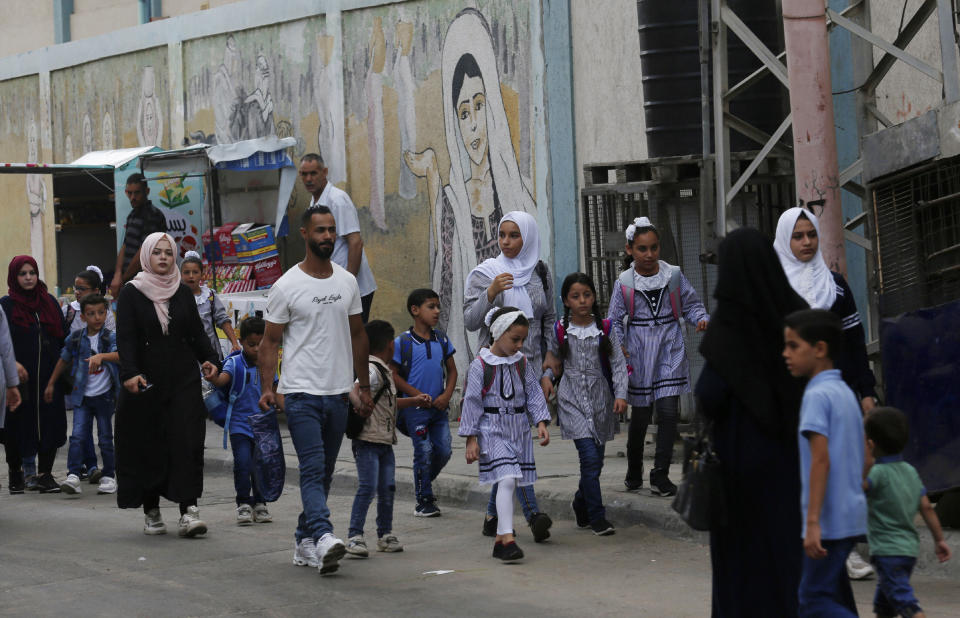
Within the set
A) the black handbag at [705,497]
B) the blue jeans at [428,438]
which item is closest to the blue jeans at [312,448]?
the blue jeans at [428,438]

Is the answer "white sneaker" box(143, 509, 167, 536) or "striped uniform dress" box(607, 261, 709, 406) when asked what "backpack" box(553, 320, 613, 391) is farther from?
"white sneaker" box(143, 509, 167, 536)

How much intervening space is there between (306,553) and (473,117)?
26.3 feet

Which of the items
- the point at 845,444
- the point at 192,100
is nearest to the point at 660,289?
the point at 845,444

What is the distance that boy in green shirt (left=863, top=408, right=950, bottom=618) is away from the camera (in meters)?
5.70

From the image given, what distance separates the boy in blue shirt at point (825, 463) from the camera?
199 inches

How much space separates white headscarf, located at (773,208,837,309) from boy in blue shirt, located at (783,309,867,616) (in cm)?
223

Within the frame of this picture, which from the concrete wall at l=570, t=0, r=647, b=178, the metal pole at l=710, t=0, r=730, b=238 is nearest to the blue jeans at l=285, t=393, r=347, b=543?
the metal pole at l=710, t=0, r=730, b=238

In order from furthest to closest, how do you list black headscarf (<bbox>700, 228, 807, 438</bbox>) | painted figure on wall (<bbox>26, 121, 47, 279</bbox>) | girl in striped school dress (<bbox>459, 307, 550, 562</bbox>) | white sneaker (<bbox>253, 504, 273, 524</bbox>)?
painted figure on wall (<bbox>26, 121, 47, 279</bbox>), white sneaker (<bbox>253, 504, 273, 524</bbox>), girl in striped school dress (<bbox>459, 307, 550, 562</bbox>), black headscarf (<bbox>700, 228, 807, 438</bbox>)

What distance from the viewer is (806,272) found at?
745 cm

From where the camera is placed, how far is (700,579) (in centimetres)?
755

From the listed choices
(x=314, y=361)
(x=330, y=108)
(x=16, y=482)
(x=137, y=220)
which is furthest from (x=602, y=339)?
(x=330, y=108)

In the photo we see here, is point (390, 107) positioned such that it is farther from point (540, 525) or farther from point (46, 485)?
point (540, 525)

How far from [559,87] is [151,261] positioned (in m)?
6.38

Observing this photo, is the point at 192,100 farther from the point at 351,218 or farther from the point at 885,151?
the point at 885,151
